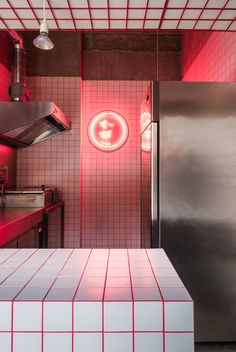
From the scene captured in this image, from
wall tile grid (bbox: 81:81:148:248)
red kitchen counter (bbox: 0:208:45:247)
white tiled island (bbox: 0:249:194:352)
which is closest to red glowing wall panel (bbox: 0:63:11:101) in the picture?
wall tile grid (bbox: 81:81:148:248)

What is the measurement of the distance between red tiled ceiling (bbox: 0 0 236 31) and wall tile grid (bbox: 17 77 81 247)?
2.65m

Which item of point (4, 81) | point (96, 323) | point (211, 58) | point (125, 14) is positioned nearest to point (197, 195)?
point (125, 14)

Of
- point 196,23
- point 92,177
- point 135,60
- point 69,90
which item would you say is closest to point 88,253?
point 196,23

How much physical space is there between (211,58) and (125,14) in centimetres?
192

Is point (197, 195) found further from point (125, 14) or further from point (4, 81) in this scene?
point (4, 81)

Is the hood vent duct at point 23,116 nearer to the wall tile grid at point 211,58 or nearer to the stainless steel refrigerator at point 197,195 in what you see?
the stainless steel refrigerator at point 197,195

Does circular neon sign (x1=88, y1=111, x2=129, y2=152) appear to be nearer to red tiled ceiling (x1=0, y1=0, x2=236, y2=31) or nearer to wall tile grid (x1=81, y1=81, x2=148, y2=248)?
wall tile grid (x1=81, y1=81, x2=148, y2=248)

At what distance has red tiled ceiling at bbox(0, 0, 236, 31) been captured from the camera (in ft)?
5.08

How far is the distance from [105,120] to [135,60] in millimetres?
1102

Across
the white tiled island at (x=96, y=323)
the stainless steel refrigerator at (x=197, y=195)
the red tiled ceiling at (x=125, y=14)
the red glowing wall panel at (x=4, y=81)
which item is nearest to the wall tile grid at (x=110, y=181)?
the red glowing wall panel at (x=4, y=81)

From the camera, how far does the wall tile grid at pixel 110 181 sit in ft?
15.1

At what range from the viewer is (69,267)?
1135mm

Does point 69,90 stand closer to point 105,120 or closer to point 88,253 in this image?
point 105,120

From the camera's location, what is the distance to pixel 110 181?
4609 millimetres
